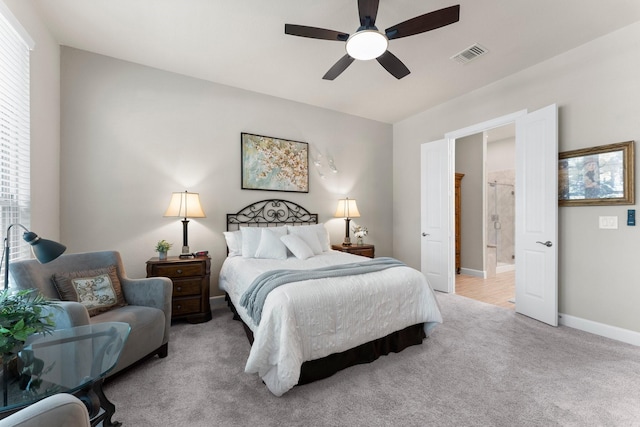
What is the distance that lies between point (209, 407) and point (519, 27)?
162 inches

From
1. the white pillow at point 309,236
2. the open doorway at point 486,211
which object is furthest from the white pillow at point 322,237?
the open doorway at point 486,211

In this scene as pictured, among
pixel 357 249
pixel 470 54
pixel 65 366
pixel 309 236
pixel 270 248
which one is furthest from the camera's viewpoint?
pixel 357 249

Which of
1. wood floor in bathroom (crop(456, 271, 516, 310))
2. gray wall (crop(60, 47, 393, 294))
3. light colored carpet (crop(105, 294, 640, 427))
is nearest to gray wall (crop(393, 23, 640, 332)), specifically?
light colored carpet (crop(105, 294, 640, 427))

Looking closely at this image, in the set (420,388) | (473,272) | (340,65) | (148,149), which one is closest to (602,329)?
(420,388)

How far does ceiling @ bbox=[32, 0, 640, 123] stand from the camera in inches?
94.0

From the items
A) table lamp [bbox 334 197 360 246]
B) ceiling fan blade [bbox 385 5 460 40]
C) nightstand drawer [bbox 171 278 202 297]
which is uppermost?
ceiling fan blade [bbox 385 5 460 40]

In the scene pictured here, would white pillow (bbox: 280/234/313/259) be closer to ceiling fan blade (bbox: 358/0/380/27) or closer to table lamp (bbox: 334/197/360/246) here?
table lamp (bbox: 334/197/360/246)

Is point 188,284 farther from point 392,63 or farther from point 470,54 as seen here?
point 470,54

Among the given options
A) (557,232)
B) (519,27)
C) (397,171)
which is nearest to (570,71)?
(519,27)

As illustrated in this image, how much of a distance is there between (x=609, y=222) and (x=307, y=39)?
3586mm

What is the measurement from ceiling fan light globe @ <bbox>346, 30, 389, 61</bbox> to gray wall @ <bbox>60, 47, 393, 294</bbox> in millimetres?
2089

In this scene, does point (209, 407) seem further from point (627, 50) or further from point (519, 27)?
point (627, 50)

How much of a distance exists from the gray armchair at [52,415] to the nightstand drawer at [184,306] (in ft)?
7.74

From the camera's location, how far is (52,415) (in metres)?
0.76
